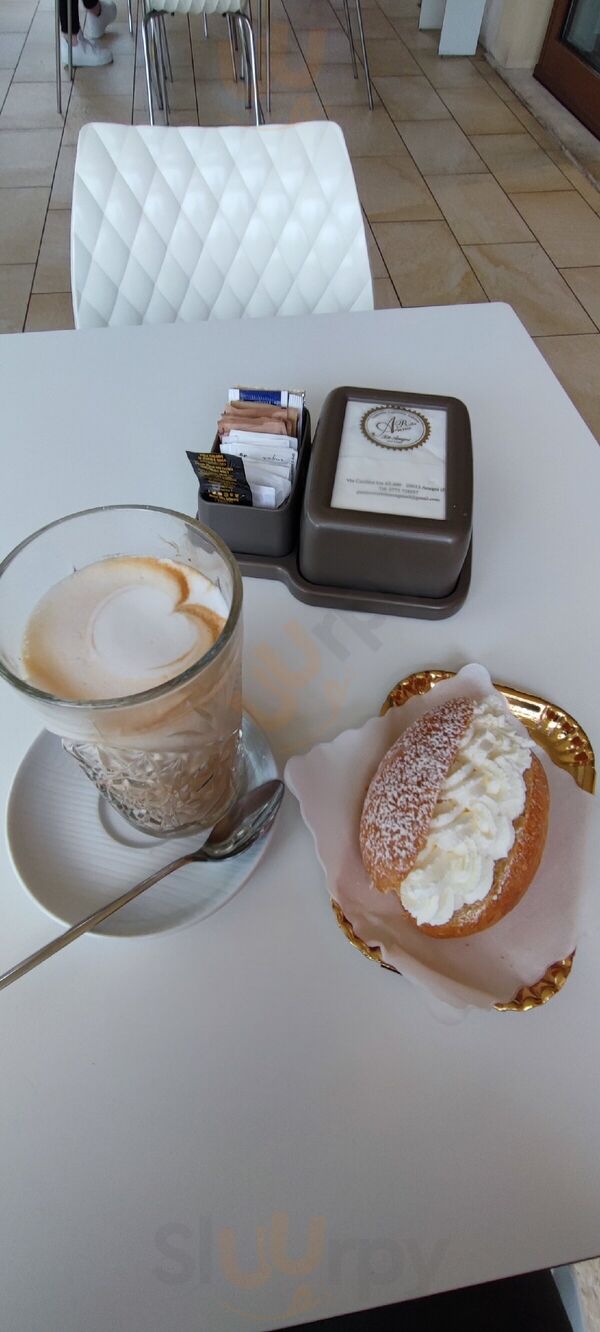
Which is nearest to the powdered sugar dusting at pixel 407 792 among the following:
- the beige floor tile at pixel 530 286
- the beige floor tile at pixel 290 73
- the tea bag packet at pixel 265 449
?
the tea bag packet at pixel 265 449

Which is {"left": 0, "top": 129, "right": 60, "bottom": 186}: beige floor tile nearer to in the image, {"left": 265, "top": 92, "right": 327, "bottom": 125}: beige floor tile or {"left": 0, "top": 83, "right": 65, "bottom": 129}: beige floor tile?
{"left": 0, "top": 83, "right": 65, "bottom": 129}: beige floor tile

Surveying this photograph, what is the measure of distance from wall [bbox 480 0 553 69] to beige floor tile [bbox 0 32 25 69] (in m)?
1.89

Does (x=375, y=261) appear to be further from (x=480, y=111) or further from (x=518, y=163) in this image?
(x=480, y=111)

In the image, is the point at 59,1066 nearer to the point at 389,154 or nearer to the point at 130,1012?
the point at 130,1012

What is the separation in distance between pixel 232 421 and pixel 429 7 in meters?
3.72

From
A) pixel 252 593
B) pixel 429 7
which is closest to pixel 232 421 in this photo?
pixel 252 593

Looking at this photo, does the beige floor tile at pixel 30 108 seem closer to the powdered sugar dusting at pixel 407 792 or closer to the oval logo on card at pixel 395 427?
the oval logo on card at pixel 395 427

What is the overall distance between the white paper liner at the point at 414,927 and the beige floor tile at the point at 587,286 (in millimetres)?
1865

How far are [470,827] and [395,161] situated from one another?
2.72 m

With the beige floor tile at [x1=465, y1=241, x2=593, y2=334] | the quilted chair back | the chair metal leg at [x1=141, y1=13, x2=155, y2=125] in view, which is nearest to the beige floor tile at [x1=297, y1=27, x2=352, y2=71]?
the chair metal leg at [x1=141, y1=13, x2=155, y2=125]

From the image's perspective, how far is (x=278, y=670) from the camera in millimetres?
585

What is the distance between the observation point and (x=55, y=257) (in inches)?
83.4

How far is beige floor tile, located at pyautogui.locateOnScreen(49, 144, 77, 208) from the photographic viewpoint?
231 centimetres

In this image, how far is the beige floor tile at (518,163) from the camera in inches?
95.9
